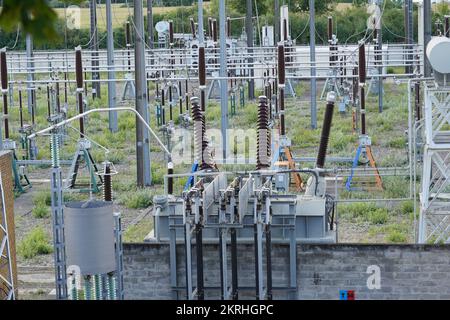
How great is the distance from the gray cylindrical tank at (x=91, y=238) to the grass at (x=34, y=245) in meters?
5.56

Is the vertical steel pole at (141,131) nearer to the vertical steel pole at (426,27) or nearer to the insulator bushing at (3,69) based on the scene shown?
the insulator bushing at (3,69)

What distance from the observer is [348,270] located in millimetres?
12812

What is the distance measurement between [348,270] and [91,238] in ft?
10.5

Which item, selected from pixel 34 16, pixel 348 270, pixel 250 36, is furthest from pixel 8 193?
pixel 250 36

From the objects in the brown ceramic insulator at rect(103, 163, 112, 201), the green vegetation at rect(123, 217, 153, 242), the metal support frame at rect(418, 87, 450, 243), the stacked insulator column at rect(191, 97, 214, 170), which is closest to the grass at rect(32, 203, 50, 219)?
the green vegetation at rect(123, 217, 153, 242)

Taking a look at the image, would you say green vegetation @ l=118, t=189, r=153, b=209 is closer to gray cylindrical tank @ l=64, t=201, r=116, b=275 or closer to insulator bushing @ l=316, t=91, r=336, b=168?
insulator bushing @ l=316, t=91, r=336, b=168

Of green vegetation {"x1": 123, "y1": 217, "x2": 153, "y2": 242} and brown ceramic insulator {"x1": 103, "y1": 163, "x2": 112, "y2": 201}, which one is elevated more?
brown ceramic insulator {"x1": 103, "y1": 163, "x2": 112, "y2": 201}

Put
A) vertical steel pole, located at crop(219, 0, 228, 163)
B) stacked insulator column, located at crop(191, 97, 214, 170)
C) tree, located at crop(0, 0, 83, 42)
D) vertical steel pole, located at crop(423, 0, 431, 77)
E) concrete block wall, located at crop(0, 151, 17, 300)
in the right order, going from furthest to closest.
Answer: vertical steel pole, located at crop(423, 0, 431, 77), vertical steel pole, located at crop(219, 0, 228, 163), stacked insulator column, located at crop(191, 97, 214, 170), concrete block wall, located at crop(0, 151, 17, 300), tree, located at crop(0, 0, 83, 42)

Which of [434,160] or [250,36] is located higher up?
[250,36]

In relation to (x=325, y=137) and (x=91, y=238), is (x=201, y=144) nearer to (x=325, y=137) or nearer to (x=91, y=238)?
(x=325, y=137)

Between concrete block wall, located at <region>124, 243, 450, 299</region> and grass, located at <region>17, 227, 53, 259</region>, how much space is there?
13.1ft

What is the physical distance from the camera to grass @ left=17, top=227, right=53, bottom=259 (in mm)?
16531

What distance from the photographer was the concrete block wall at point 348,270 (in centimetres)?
1273
